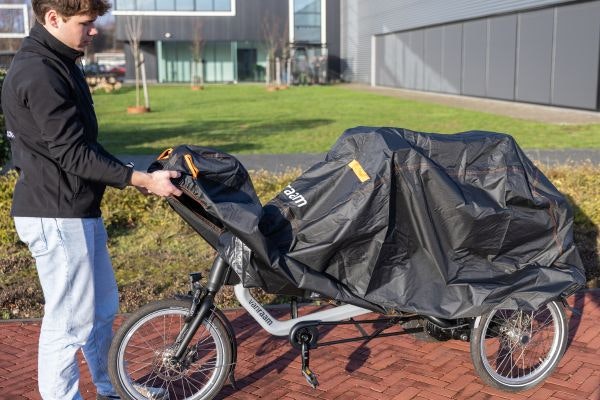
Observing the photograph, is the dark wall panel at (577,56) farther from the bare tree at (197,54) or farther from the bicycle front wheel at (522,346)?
the bare tree at (197,54)

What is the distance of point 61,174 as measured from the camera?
3.07 meters

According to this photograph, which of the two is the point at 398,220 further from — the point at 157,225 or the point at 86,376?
the point at 157,225

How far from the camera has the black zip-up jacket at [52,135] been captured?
2.93 m

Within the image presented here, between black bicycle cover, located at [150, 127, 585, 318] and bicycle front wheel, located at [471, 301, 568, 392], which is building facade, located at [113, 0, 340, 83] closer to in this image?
bicycle front wheel, located at [471, 301, 568, 392]

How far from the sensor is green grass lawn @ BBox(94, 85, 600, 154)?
15562 mm

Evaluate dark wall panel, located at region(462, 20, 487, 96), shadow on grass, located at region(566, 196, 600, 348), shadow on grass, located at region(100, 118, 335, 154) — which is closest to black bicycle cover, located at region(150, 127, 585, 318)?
shadow on grass, located at region(566, 196, 600, 348)

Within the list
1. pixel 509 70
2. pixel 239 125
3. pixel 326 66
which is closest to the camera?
pixel 239 125

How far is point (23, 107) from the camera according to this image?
9.77 ft

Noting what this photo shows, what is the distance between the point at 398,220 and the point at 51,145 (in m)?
1.66

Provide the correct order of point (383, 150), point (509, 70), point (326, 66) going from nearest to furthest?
point (383, 150), point (509, 70), point (326, 66)

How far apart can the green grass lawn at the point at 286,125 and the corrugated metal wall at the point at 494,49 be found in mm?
3346

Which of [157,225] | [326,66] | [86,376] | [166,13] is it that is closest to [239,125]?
[157,225]

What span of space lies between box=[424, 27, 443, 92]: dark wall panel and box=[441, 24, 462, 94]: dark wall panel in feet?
1.80

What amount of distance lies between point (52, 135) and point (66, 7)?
0.54 metres
